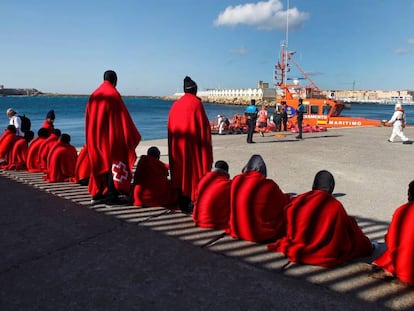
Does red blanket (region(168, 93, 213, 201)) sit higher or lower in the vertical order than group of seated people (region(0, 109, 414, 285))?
higher

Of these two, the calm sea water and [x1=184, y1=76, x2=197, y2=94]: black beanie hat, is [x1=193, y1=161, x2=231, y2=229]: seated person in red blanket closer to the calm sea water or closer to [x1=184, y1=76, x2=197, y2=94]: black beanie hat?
[x1=184, y1=76, x2=197, y2=94]: black beanie hat

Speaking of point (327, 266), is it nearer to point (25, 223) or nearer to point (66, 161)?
point (25, 223)

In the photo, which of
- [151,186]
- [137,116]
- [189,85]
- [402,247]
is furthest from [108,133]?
[137,116]

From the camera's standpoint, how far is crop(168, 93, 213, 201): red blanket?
4551 mm

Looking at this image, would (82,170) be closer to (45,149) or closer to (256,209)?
(45,149)

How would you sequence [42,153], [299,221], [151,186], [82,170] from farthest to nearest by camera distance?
[42,153] → [82,170] → [151,186] → [299,221]

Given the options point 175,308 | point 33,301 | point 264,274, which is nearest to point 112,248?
point 33,301

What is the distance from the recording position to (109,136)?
462cm

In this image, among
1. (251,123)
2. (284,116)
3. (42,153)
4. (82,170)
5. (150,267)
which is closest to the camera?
(150,267)

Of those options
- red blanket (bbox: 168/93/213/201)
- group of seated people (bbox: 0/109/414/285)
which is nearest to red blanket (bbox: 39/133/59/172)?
group of seated people (bbox: 0/109/414/285)

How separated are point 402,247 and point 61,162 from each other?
209 inches

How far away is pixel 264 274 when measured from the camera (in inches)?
117

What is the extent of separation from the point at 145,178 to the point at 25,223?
1489mm

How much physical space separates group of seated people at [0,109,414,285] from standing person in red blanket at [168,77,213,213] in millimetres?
282
